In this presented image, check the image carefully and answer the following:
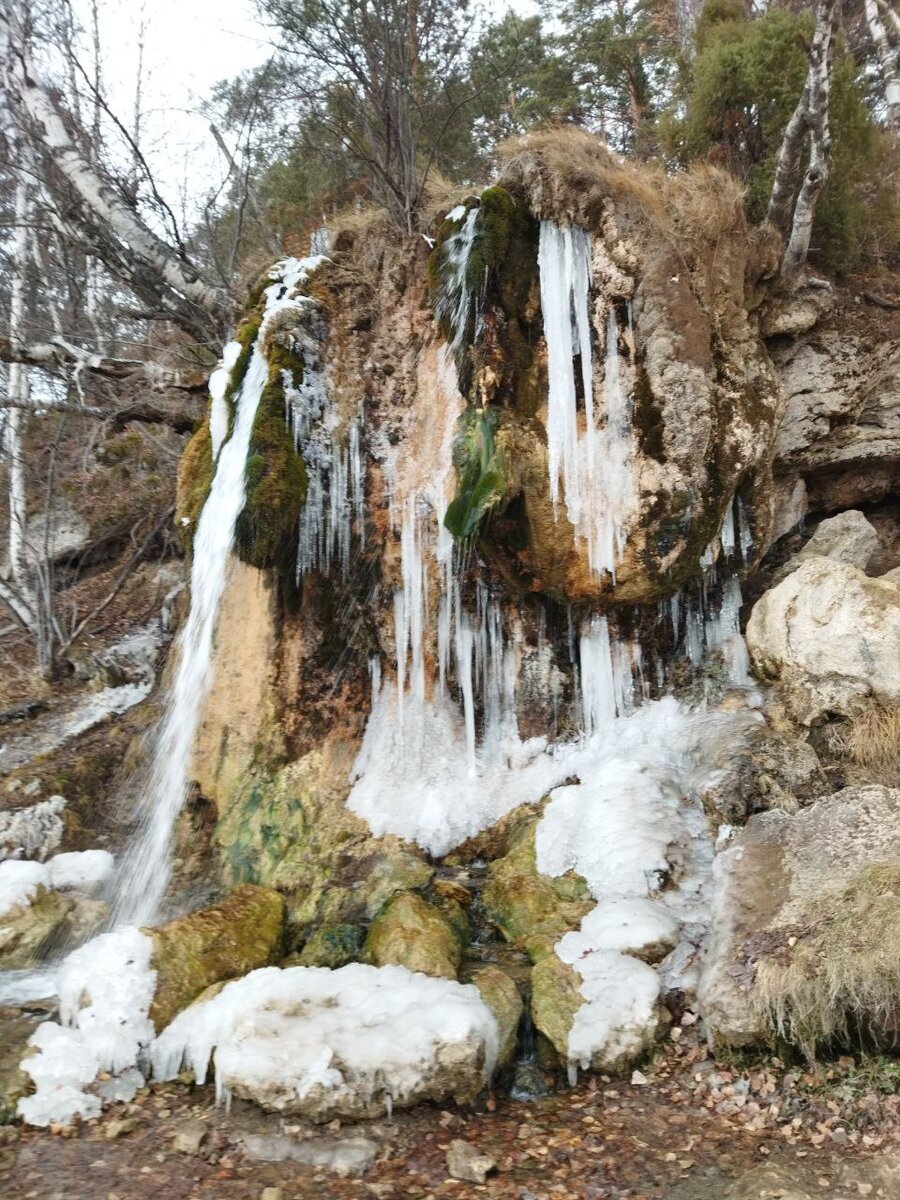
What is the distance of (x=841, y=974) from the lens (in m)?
3.97

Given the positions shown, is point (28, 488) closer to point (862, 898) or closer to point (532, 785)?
point (532, 785)

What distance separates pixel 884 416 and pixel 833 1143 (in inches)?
285

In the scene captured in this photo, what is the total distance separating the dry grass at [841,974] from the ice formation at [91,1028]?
11.4 ft

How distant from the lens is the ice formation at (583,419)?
719 cm

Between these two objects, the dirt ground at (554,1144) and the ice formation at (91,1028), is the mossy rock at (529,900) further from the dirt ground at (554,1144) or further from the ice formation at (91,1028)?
the ice formation at (91,1028)

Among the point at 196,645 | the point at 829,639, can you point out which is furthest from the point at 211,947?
the point at 829,639

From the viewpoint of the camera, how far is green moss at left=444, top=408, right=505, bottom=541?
281 inches

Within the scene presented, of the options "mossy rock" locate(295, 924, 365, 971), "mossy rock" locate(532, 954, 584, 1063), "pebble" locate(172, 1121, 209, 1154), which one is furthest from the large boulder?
"pebble" locate(172, 1121, 209, 1154)

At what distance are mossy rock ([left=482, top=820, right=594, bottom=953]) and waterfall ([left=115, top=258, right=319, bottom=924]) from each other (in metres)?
2.88

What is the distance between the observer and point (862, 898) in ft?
14.0

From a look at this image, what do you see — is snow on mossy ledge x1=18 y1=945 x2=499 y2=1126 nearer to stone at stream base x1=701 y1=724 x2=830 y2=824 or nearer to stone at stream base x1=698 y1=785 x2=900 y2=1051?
stone at stream base x1=698 y1=785 x2=900 y2=1051

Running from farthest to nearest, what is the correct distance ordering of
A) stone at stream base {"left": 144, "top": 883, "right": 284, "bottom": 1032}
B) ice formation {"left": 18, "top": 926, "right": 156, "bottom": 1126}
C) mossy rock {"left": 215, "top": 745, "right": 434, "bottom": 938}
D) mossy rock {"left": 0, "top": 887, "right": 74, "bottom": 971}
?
mossy rock {"left": 215, "top": 745, "right": 434, "bottom": 938} → mossy rock {"left": 0, "top": 887, "right": 74, "bottom": 971} → stone at stream base {"left": 144, "top": 883, "right": 284, "bottom": 1032} → ice formation {"left": 18, "top": 926, "right": 156, "bottom": 1126}

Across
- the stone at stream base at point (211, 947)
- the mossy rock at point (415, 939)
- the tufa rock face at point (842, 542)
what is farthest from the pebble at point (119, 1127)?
the tufa rock face at point (842, 542)

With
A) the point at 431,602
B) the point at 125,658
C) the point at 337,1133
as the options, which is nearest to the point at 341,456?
the point at 431,602
